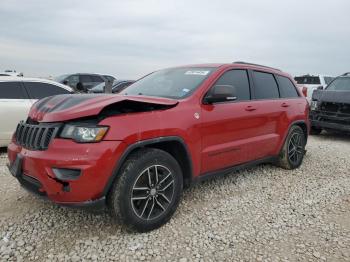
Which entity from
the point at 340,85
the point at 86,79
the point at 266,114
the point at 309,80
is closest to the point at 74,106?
the point at 266,114

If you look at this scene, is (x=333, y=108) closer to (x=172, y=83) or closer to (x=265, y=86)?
(x=265, y=86)

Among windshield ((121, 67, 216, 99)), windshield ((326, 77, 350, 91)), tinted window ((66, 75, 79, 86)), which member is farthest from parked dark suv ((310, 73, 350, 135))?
tinted window ((66, 75, 79, 86))

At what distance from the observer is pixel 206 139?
152 inches

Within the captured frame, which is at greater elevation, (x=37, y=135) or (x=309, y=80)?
(x=309, y=80)

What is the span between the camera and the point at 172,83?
427 cm

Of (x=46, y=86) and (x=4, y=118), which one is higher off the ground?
(x=46, y=86)

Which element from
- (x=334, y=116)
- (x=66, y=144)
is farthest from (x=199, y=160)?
(x=334, y=116)

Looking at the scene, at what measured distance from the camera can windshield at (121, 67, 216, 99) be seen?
401 centimetres

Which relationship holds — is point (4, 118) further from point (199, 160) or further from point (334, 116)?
point (334, 116)

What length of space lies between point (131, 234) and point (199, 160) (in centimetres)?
108

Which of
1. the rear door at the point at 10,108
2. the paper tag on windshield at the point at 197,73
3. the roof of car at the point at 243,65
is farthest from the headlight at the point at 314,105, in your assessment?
the rear door at the point at 10,108

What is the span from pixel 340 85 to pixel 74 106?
8461mm

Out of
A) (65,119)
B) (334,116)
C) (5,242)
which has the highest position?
(65,119)

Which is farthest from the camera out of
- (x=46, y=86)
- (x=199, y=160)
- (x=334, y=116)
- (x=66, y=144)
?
(x=334, y=116)
